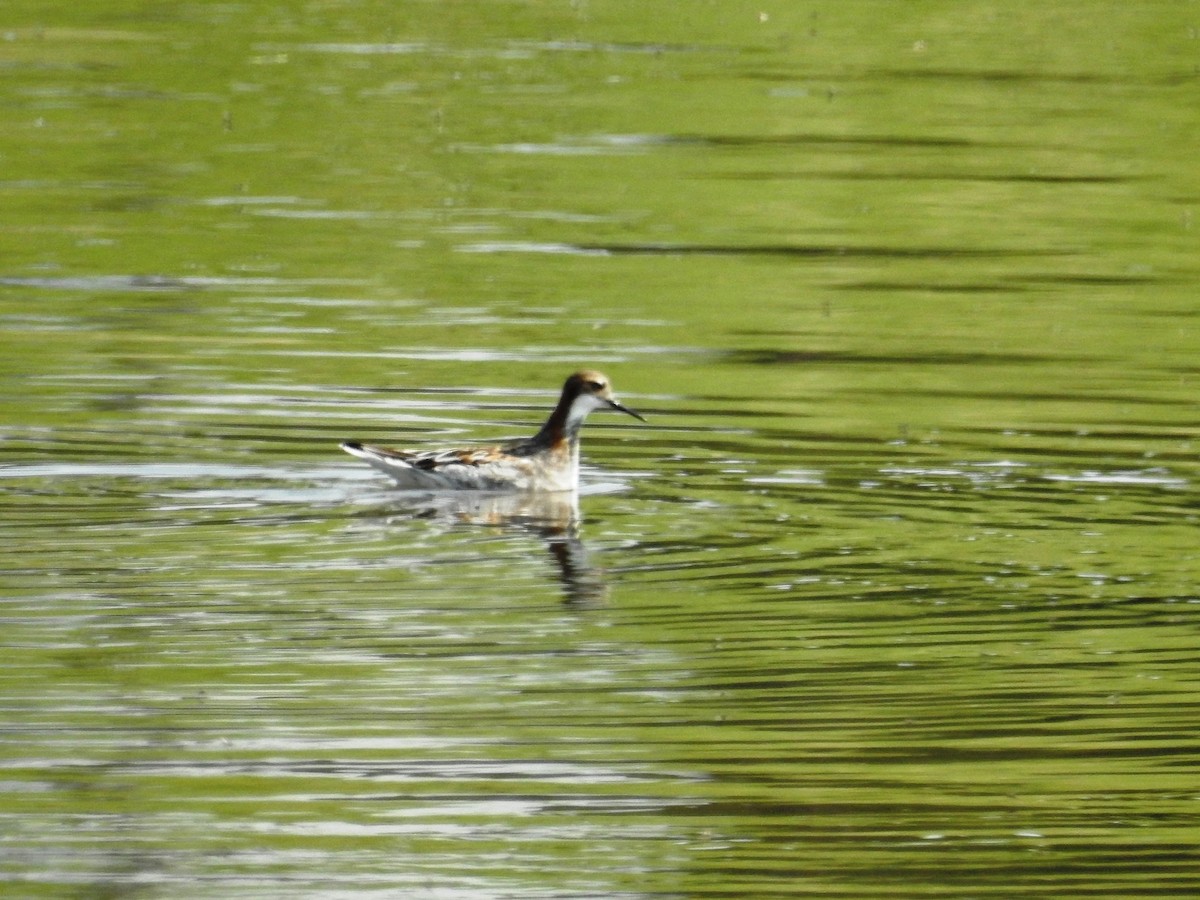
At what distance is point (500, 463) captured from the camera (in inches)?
532

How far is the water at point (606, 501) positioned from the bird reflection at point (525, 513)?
4 cm

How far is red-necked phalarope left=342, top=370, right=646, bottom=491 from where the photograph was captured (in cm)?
1316

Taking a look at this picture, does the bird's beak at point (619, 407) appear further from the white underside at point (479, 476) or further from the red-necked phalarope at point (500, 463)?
the white underside at point (479, 476)

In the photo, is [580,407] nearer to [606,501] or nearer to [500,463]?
[500,463]

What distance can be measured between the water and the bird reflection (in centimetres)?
4

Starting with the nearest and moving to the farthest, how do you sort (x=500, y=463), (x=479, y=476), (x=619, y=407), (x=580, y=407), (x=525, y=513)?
(x=525, y=513), (x=479, y=476), (x=500, y=463), (x=580, y=407), (x=619, y=407)

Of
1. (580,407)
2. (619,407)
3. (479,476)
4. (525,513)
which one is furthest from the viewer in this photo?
(619,407)

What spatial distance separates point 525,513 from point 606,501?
1.25 ft

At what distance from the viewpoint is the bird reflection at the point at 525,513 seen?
12047 mm

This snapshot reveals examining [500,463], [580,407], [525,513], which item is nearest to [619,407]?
[580,407]

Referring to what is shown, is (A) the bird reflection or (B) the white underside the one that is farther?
(B) the white underside

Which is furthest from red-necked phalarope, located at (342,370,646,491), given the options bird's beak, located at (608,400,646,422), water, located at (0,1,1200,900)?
bird's beak, located at (608,400,646,422)

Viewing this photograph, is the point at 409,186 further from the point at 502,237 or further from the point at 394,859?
the point at 394,859

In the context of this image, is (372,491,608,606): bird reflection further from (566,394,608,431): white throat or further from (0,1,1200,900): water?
(566,394,608,431): white throat
